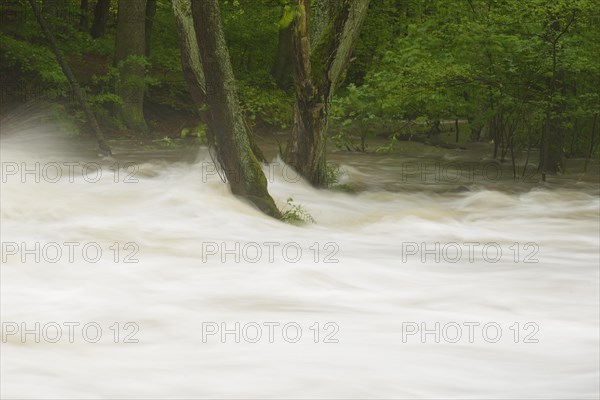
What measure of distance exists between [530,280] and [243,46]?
16.1 metres

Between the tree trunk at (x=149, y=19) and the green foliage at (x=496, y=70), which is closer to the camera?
the green foliage at (x=496, y=70)

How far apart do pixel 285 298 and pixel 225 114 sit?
3.07 meters

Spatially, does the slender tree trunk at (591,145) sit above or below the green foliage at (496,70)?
below

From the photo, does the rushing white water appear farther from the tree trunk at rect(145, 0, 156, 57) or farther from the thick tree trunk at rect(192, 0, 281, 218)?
the tree trunk at rect(145, 0, 156, 57)

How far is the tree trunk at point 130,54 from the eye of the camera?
18.3 m

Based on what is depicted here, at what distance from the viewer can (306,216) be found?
9898mm

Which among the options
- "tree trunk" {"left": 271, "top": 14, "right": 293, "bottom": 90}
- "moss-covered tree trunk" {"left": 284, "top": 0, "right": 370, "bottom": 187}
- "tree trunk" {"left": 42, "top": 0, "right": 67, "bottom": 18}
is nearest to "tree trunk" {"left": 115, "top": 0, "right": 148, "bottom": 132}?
"tree trunk" {"left": 42, "top": 0, "right": 67, "bottom": 18}

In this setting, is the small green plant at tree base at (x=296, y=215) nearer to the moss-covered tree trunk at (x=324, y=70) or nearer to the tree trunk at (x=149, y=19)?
the moss-covered tree trunk at (x=324, y=70)

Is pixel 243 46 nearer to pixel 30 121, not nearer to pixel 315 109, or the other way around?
pixel 30 121

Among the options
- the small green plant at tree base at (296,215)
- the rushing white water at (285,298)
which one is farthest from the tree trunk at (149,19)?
the small green plant at tree base at (296,215)

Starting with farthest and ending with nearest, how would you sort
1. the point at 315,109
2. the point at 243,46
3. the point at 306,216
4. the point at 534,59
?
the point at 243,46, the point at 534,59, the point at 315,109, the point at 306,216

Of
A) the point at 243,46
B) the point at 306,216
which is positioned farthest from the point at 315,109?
the point at 243,46

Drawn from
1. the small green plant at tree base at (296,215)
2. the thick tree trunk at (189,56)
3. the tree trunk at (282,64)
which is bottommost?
the small green plant at tree base at (296,215)

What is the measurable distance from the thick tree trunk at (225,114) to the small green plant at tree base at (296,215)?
13 centimetres
